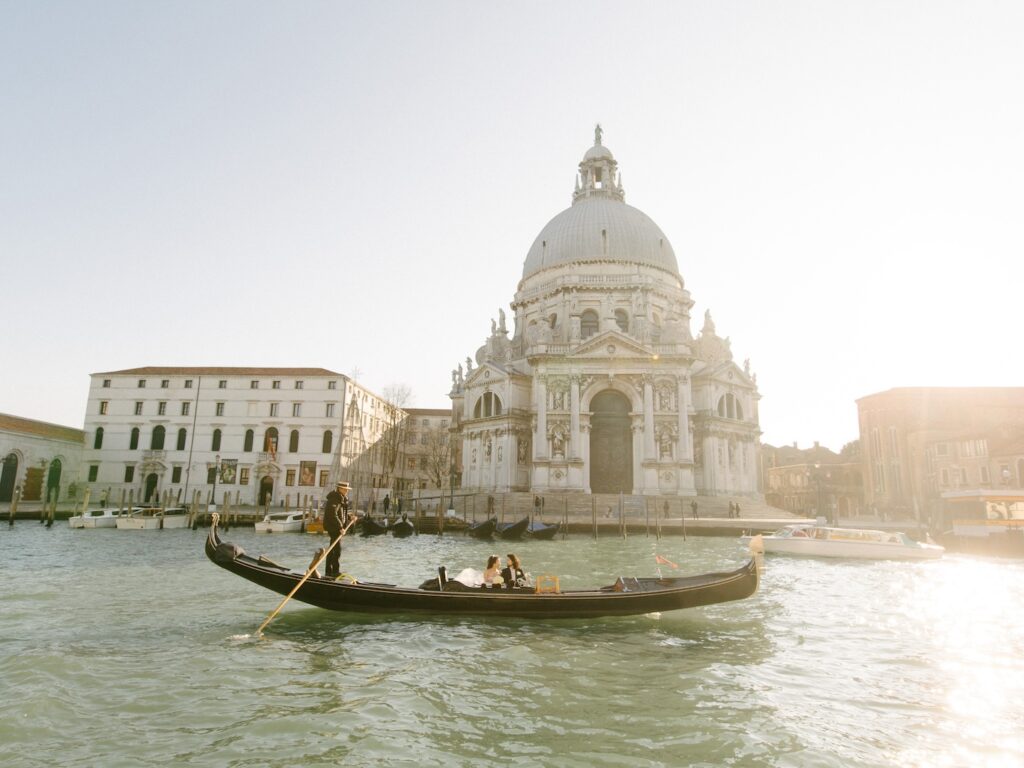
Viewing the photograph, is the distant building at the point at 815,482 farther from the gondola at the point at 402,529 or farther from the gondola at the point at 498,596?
the gondola at the point at 498,596

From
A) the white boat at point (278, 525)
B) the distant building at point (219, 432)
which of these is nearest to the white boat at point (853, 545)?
the white boat at point (278, 525)

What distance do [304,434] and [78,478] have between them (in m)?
14.9

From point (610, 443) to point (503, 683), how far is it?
27.6 meters

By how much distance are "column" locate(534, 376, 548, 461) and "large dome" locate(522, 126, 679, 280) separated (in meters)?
9.71

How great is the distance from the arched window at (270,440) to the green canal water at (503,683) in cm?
2864

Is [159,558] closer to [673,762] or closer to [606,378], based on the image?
[673,762]

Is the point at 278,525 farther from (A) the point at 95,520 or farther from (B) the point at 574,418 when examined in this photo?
(B) the point at 574,418

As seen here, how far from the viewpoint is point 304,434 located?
1601 inches

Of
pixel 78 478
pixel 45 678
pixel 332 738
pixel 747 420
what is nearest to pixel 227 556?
pixel 45 678

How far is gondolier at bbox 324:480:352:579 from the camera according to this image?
979 centimetres

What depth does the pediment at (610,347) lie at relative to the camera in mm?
32656

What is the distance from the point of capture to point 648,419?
31.8 metres

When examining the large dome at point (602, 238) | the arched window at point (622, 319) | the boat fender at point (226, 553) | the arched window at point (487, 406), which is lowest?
the boat fender at point (226, 553)

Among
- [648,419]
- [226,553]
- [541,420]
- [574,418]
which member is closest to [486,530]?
[541,420]
